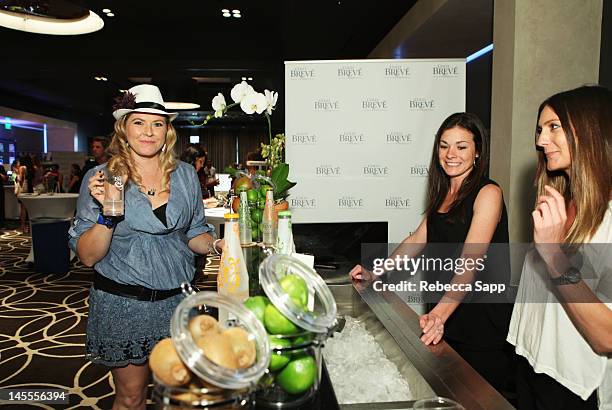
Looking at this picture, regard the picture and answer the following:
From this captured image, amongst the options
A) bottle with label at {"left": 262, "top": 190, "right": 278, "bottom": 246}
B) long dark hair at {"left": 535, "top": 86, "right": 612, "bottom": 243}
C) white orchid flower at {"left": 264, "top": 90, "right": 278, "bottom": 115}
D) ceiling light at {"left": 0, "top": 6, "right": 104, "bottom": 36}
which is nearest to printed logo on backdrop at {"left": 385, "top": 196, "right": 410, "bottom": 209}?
white orchid flower at {"left": 264, "top": 90, "right": 278, "bottom": 115}

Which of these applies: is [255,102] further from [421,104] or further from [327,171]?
[421,104]

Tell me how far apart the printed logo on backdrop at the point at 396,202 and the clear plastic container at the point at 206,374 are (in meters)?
2.82

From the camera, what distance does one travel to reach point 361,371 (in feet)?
4.15

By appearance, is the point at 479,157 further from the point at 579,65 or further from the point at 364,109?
the point at 579,65

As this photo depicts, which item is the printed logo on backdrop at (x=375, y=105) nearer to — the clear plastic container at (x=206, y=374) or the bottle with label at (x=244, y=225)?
the bottle with label at (x=244, y=225)

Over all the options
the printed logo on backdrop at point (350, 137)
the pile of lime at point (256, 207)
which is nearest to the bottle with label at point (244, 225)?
the pile of lime at point (256, 207)

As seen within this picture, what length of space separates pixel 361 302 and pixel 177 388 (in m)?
1.19

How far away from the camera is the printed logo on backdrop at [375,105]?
332 centimetres

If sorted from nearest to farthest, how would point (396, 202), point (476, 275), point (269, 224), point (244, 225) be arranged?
point (244, 225) → point (269, 224) → point (476, 275) → point (396, 202)

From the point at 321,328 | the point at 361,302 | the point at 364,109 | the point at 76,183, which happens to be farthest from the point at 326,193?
the point at 76,183

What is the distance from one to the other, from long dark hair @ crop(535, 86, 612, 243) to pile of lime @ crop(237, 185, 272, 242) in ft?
3.99

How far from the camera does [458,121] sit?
204cm

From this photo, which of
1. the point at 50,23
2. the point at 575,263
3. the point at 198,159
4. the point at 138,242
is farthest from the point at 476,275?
the point at 50,23

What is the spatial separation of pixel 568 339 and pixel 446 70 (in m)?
2.38
